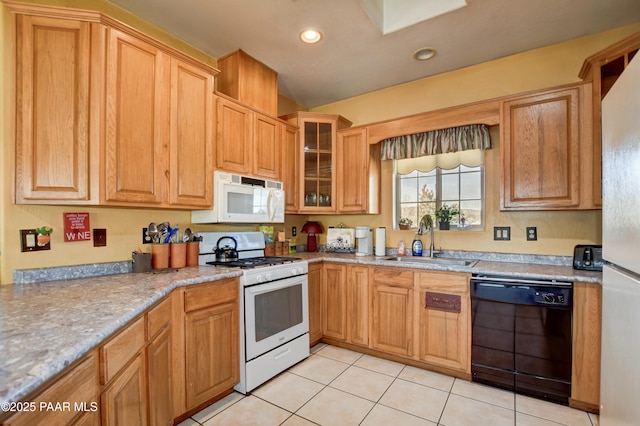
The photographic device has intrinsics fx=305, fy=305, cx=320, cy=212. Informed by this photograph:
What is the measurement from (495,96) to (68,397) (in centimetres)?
348

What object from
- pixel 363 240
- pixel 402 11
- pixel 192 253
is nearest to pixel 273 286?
pixel 192 253

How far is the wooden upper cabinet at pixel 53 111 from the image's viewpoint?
1653 millimetres

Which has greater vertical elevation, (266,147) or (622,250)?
(266,147)

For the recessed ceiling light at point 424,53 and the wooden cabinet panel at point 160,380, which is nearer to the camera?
the wooden cabinet panel at point 160,380

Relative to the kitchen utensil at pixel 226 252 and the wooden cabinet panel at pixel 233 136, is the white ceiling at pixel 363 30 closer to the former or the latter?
the wooden cabinet panel at pixel 233 136

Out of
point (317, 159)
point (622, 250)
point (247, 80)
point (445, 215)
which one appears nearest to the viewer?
point (622, 250)

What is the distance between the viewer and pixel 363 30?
94.5 inches

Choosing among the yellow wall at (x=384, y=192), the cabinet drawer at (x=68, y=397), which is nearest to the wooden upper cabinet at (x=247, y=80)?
the yellow wall at (x=384, y=192)

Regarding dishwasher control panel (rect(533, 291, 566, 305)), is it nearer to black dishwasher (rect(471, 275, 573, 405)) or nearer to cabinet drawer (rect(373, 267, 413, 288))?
black dishwasher (rect(471, 275, 573, 405))

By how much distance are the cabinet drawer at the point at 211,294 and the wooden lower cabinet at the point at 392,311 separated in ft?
4.25

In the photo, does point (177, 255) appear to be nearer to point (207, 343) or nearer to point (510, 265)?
point (207, 343)

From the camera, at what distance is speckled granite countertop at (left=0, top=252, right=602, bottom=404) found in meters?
0.77

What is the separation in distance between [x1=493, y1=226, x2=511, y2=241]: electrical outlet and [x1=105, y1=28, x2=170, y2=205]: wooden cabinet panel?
2798 mm

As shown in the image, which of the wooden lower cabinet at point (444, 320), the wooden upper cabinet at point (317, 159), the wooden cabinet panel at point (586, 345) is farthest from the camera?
the wooden upper cabinet at point (317, 159)
